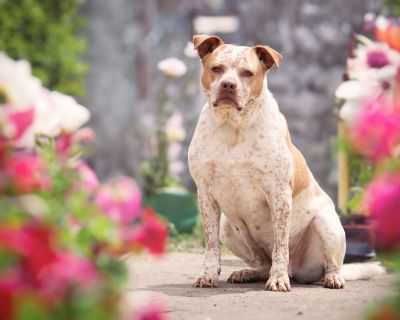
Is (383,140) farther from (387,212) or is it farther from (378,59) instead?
(378,59)

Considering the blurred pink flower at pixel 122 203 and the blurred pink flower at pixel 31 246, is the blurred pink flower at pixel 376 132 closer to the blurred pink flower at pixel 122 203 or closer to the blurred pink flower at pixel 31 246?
the blurred pink flower at pixel 122 203

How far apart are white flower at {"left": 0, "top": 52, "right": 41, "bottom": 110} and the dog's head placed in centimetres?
272

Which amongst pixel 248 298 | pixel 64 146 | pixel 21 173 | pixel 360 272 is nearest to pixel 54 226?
pixel 21 173

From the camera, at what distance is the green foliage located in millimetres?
9664

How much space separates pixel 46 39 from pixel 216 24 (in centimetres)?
193

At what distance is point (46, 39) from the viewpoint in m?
9.94

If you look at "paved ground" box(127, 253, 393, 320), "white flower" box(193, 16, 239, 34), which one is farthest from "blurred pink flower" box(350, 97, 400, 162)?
"white flower" box(193, 16, 239, 34)

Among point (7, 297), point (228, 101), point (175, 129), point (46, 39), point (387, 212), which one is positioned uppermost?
point (46, 39)

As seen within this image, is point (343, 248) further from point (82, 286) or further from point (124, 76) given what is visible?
point (124, 76)

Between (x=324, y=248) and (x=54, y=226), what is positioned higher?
(x=324, y=248)

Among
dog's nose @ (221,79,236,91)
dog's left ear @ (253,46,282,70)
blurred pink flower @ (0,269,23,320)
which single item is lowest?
blurred pink flower @ (0,269,23,320)

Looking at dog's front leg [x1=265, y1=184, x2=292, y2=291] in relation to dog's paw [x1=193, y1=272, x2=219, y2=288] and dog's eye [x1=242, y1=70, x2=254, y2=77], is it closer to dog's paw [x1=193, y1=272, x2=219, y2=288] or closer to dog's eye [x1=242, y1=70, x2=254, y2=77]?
dog's paw [x1=193, y1=272, x2=219, y2=288]

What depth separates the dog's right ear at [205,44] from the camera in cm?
510

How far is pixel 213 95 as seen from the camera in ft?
16.2
